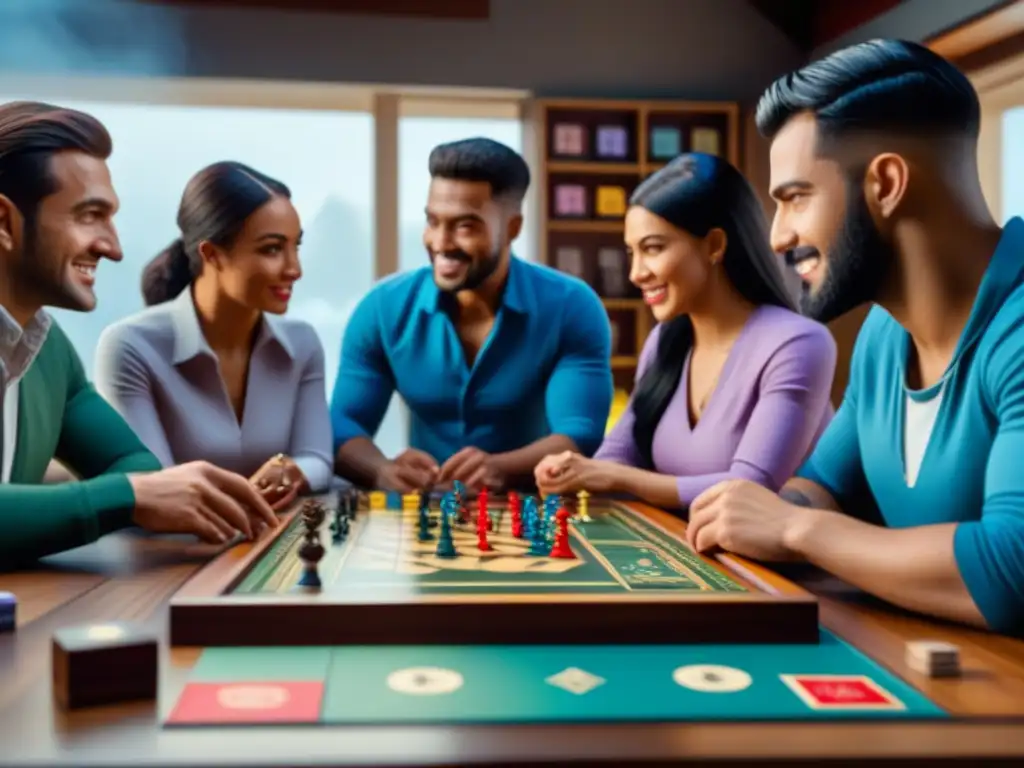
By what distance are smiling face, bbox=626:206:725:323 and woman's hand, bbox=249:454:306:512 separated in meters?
0.81

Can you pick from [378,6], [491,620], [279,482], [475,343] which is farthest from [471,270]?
[378,6]

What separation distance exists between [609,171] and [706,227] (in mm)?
3282

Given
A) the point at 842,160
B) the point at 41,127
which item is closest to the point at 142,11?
the point at 41,127

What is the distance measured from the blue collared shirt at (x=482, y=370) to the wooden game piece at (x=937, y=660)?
1.55 meters

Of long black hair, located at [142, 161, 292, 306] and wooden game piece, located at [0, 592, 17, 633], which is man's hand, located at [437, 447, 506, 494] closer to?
long black hair, located at [142, 161, 292, 306]

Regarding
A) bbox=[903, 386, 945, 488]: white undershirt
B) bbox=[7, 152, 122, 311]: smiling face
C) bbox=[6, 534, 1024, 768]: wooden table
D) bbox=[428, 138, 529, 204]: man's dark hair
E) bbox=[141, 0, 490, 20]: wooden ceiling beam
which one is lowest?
bbox=[6, 534, 1024, 768]: wooden table

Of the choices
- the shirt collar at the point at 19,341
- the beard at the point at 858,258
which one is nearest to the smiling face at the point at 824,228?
the beard at the point at 858,258

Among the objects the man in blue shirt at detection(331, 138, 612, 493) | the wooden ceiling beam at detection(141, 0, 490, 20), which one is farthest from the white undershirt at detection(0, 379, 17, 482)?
the wooden ceiling beam at detection(141, 0, 490, 20)

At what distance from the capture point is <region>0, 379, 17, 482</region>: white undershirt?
1.53 m

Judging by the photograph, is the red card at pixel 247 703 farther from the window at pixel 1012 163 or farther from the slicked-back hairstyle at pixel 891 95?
the window at pixel 1012 163

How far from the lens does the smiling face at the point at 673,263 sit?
2.03 m

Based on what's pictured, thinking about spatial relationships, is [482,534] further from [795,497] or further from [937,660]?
[937,660]

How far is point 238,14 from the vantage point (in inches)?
196

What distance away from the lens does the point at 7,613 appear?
102 cm
